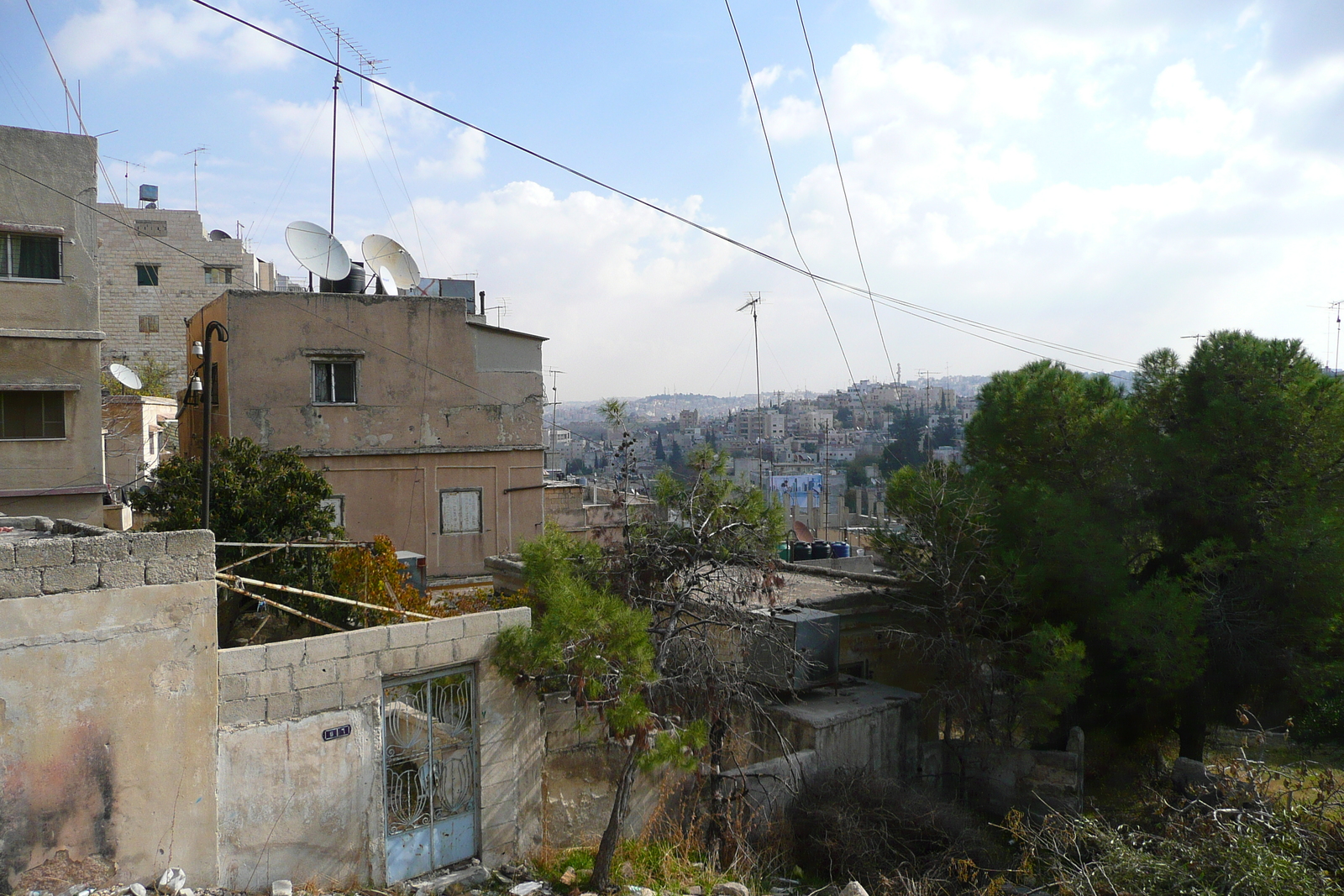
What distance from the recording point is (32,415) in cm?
1561

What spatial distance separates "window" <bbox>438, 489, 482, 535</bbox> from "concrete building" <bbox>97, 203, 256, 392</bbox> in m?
24.2

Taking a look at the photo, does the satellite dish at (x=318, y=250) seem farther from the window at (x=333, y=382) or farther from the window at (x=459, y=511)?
the window at (x=459, y=511)

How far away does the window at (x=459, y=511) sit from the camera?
744 inches

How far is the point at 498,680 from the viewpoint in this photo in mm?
8219

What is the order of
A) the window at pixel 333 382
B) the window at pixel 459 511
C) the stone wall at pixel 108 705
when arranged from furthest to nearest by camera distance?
the window at pixel 459 511, the window at pixel 333 382, the stone wall at pixel 108 705

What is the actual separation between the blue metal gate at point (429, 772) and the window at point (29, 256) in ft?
41.9

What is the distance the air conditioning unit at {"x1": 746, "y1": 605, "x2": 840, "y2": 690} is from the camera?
11445 mm

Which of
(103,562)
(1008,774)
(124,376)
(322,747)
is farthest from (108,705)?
(124,376)

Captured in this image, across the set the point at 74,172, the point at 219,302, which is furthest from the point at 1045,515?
the point at 74,172

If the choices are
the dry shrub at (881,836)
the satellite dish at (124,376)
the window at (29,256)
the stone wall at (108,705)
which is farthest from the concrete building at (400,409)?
the stone wall at (108,705)

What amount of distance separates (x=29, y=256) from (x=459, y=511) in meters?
9.03

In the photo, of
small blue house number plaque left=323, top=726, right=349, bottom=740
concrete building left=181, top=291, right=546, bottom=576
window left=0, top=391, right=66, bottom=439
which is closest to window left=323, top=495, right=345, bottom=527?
concrete building left=181, top=291, right=546, bottom=576

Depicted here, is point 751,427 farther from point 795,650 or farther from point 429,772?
point 429,772

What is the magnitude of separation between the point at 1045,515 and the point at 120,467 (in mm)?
25643
